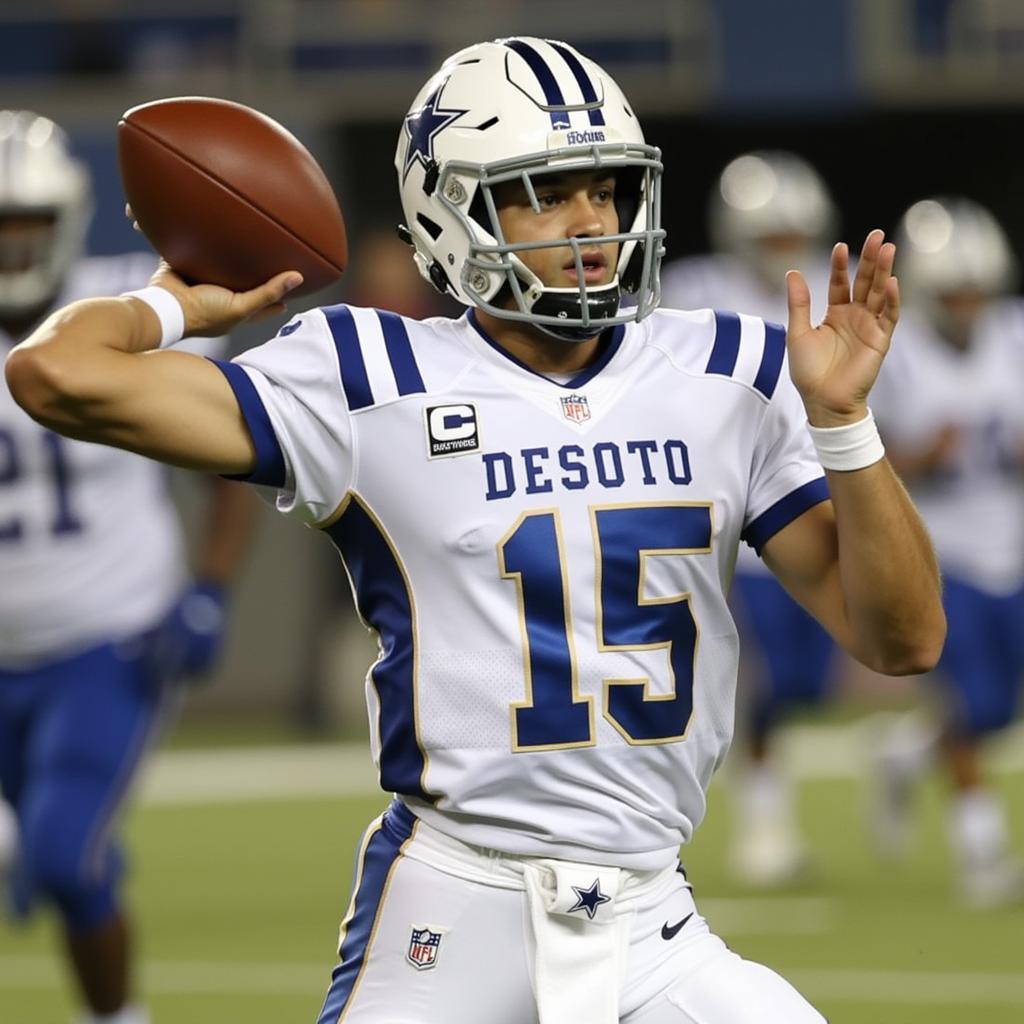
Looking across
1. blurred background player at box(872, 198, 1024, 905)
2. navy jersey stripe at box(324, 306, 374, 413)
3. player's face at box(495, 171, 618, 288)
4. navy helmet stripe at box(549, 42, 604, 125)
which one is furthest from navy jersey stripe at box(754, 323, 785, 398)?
blurred background player at box(872, 198, 1024, 905)

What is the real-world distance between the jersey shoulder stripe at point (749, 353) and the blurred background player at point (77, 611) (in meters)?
2.27

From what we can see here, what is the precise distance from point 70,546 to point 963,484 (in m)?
3.23

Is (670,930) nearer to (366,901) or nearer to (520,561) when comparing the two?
(366,901)

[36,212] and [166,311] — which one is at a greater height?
[166,311]

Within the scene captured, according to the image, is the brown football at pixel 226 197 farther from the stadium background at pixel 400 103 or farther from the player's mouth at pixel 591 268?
the stadium background at pixel 400 103

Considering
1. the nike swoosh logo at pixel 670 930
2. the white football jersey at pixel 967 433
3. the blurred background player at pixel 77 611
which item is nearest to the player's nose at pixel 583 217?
the nike swoosh logo at pixel 670 930

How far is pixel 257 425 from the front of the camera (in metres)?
2.98

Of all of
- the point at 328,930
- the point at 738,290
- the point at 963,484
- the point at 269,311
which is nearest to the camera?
the point at 269,311

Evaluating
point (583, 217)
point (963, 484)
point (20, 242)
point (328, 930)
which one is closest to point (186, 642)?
point (20, 242)

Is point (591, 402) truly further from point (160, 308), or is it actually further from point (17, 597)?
point (17, 597)

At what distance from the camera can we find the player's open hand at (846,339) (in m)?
2.94

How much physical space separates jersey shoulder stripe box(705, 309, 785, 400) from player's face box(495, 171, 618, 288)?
18cm

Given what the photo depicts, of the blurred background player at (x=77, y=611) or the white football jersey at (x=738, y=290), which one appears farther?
the white football jersey at (x=738, y=290)

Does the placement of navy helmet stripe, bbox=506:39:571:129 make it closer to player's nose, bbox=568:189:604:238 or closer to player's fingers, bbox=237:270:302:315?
player's nose, bbox=568:189:604:238
